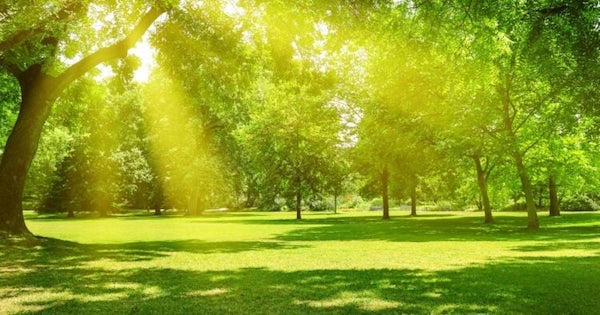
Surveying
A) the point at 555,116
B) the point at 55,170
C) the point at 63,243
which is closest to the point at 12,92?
the point at 63,243

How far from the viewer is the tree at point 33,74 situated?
15.9 m

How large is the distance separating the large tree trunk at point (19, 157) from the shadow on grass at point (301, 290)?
14.8 feet

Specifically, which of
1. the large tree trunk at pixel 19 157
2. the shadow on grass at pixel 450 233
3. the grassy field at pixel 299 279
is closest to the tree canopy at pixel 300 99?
the large tree trunk at pixel 19 157

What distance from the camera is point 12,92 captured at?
2495 cm

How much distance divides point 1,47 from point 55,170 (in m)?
53.8

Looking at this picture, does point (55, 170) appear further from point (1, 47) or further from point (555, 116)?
point (555, 116)

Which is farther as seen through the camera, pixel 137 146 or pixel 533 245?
pixel 137 146

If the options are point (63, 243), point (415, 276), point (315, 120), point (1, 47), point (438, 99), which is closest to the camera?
point (415, 276)

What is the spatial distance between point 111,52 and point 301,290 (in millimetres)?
14247

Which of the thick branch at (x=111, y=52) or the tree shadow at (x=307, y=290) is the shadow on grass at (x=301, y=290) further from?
the thick branch at (x=111, y=52)

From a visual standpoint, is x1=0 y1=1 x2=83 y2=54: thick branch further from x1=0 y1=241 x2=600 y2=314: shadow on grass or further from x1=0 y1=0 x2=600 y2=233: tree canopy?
x1=0 y1=241 x2=600 y2=314: shadow on grass

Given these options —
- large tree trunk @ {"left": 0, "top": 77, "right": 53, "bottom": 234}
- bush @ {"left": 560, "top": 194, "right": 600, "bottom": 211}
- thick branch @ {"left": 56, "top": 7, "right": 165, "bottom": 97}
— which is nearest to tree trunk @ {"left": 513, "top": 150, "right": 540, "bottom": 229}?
thick branch @ {"left": 56, "top": 7, "right": 165, "bottom": 97}

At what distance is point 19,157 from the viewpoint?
17.9 m

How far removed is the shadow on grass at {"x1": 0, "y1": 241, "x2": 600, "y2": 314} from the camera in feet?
26.9
